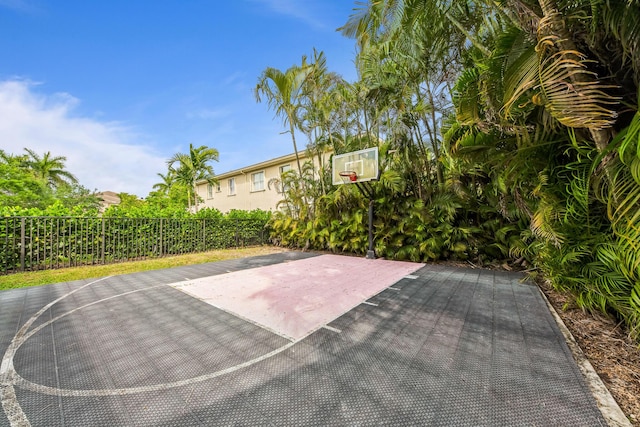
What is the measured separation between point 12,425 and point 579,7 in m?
4.14

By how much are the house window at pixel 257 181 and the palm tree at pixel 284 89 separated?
18.4 ft

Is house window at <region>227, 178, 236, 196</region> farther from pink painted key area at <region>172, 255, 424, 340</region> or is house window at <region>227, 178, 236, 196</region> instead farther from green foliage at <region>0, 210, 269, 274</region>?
pink painted key area at <region>172, 255, 424, 340</region>

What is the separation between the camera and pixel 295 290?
10.5 ft

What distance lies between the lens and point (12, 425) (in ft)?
3.67

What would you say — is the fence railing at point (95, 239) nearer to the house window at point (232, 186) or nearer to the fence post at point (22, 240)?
the fence post at point (22, 240)

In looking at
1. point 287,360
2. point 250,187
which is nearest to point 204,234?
point 250,187

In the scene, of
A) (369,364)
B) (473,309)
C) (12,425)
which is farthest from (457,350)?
(12,425)

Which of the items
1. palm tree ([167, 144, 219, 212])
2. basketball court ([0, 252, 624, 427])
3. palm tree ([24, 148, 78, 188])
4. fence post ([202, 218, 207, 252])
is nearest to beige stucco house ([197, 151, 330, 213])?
palm tree ([167, 144, 219, 212])

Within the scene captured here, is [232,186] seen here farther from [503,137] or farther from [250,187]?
[503,137]

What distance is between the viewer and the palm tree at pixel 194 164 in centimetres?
1434

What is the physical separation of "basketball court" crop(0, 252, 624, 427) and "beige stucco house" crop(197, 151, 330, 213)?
8.23m

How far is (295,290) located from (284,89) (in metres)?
5.92

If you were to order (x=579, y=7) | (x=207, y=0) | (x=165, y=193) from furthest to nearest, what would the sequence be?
(x=165, y=193)
(x=207, y=0)
(x=579, y=7)

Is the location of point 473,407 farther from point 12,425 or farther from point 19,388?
point 19,388
